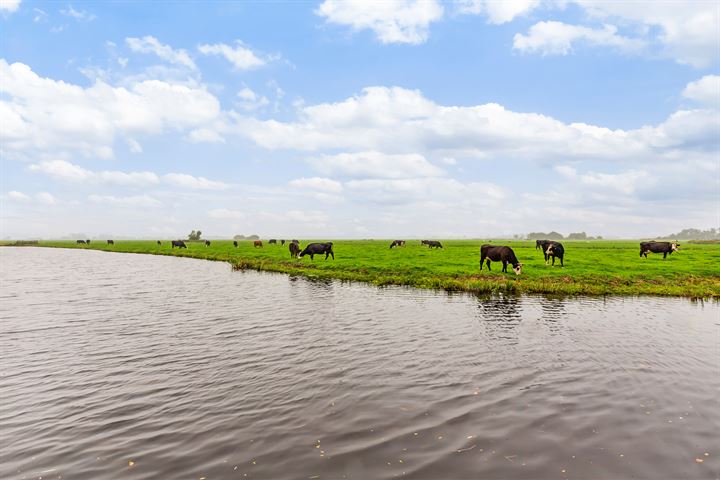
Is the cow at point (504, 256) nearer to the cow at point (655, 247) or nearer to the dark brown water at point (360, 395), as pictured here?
the dark brown water at point (360, 395)

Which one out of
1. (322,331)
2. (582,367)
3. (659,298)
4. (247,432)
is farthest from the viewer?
(659,298)

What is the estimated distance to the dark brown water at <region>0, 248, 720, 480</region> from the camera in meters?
6.70

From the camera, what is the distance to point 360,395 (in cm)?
958

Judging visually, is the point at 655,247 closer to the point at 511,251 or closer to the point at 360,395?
the point at 511,251

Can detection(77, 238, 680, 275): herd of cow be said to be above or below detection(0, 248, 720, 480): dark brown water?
above

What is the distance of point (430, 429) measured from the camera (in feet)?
25.7

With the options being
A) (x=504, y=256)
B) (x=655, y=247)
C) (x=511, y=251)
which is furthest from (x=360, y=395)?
(x=655, y=247)

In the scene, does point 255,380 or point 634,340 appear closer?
point 255,380

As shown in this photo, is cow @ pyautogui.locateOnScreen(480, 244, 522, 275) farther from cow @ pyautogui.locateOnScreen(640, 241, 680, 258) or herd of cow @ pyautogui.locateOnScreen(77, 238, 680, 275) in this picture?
cow @ pyautogui.locateOnScreen(640, 241, 680, 258)

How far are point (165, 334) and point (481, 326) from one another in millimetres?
14473

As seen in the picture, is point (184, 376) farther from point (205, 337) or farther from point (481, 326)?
point (481, 326)

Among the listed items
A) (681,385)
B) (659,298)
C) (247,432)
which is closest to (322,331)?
(247,432)

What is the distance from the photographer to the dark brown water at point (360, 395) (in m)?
6.70

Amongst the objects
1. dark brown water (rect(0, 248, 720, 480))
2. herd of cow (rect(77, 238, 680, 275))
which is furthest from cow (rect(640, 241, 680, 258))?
dark brown water (rect(0, 248, 720, 480))
